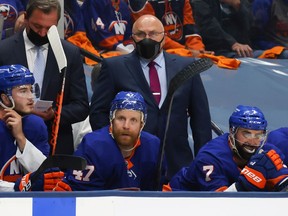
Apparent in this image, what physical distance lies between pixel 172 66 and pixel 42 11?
778 mm

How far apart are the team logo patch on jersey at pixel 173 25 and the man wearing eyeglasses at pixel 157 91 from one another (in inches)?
87.2

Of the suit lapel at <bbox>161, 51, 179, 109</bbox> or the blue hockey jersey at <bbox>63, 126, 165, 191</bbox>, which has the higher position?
the suit lapel at <bbox>161, 51, 179, 109</bbox>

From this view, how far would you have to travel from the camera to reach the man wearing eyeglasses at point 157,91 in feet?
21.5

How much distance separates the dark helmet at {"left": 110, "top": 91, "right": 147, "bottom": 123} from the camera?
596 cm

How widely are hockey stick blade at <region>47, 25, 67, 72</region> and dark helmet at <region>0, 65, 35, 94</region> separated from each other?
1.19 ft

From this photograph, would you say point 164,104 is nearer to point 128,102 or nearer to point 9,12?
point 128,102

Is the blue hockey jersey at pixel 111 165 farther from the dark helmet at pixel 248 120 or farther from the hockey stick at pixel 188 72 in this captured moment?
the dark helmet at pixel 248 120

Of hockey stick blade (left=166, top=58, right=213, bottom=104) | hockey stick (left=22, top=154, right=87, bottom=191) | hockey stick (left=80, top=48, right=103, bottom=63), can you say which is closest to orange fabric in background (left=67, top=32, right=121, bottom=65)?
hockey stick (left=80, top=48, right=103, bottom=63)

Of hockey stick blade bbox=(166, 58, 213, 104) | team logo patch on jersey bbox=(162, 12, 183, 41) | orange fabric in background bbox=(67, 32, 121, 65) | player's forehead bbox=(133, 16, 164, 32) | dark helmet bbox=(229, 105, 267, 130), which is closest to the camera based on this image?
hockey stick blade bbox=(166, 58, 213, 104)

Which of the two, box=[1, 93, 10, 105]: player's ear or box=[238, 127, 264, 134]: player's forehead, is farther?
box=[238, 127, 264, 134]: player's forehead

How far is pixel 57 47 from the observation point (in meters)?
6.38

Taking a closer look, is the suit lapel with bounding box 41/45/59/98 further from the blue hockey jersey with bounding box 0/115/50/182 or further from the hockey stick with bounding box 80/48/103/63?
the hockey stick with bounding box 80/48/103/63

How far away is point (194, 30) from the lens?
9000 mm

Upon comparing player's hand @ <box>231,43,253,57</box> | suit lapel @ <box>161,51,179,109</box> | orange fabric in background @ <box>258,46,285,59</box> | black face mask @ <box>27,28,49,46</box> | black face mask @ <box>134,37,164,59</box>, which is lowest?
orange fabric in background @ <box>258,46,285,59</box>
